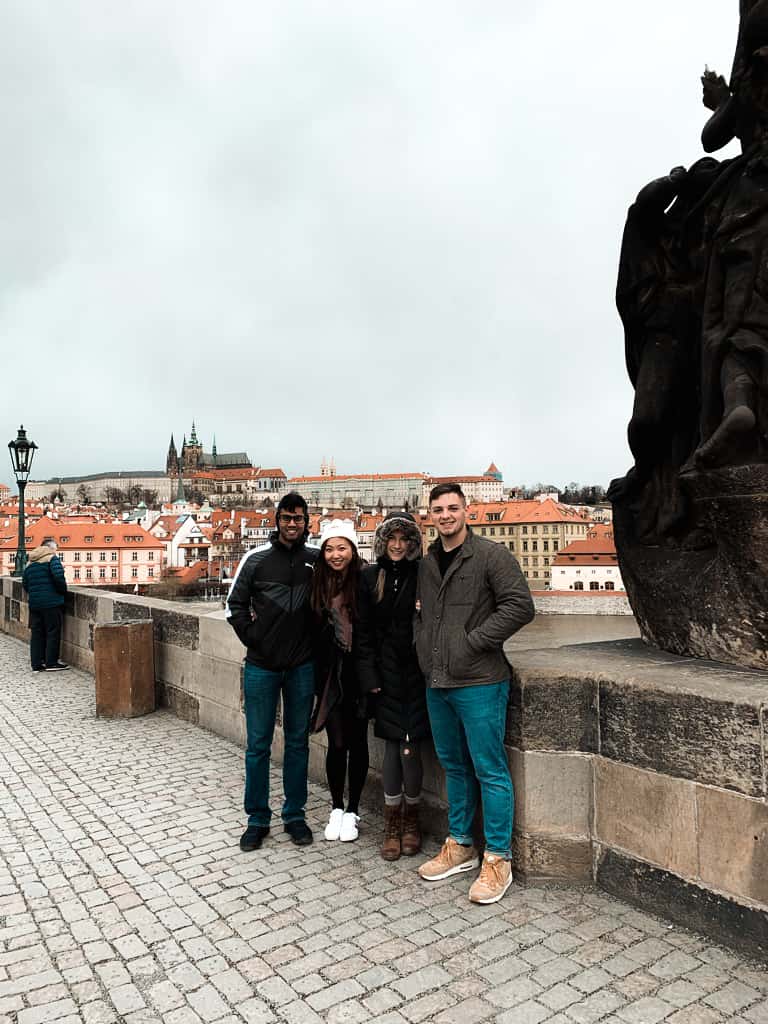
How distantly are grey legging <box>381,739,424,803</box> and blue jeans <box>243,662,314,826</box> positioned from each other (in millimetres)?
517

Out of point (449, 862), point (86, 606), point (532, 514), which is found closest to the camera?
point (449, 862)

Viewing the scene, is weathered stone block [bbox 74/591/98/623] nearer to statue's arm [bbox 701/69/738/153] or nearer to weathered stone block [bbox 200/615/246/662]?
weathered stone block [bbox 200/615/246/662]

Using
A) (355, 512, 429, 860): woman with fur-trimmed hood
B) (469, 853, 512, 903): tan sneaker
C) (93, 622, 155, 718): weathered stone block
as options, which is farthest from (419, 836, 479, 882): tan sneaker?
(93, 622, 155, 718): weathered stone block

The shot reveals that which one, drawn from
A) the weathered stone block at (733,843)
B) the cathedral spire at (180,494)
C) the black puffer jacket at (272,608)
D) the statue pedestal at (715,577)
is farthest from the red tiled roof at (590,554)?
the cathedral spire at (180,494)

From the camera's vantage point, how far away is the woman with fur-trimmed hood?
11.6 ft

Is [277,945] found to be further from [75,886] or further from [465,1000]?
[75,886]

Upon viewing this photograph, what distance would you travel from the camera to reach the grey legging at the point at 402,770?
3609mm

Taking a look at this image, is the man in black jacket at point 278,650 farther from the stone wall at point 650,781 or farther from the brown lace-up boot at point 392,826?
the stone wall at point 650,781

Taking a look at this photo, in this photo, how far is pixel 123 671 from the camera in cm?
688

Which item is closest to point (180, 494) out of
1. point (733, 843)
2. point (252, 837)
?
point (252, 837)

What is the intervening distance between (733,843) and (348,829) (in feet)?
5.94

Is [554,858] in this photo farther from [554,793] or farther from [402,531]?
[402,531]

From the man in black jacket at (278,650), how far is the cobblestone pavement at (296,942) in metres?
0.27

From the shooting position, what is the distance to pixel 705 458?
119 inches
